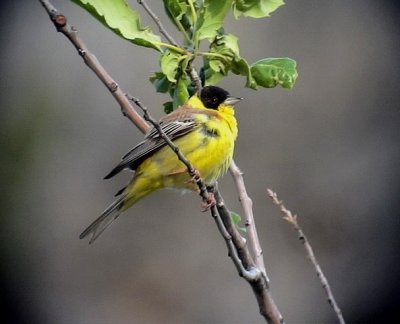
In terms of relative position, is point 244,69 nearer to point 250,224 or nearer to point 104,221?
point 250,224

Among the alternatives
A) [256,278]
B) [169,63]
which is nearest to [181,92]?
[169,63]

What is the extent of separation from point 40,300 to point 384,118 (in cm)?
299

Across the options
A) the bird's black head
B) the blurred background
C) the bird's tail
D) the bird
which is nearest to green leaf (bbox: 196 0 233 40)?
the bird

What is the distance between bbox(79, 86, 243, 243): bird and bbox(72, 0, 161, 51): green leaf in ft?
3.25

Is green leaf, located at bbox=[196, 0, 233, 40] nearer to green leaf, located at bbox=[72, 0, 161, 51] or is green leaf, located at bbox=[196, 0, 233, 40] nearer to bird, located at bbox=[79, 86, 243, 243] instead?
green leaf, located at bbox=[72, 0, 161, 51]

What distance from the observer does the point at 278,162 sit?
20.1 ft

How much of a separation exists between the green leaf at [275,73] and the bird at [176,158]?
87 cm

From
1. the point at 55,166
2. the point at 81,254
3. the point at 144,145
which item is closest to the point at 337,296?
the point at 81,254

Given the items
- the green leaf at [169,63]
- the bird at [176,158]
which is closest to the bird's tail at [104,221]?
the bird at [176,158]

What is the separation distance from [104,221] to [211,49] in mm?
1139

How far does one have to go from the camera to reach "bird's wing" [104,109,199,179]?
12.2ft

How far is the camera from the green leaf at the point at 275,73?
8.86ft

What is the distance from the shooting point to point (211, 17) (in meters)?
2.72

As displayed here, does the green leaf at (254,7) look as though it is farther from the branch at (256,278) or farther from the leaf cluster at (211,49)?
the branch at (256,278)
